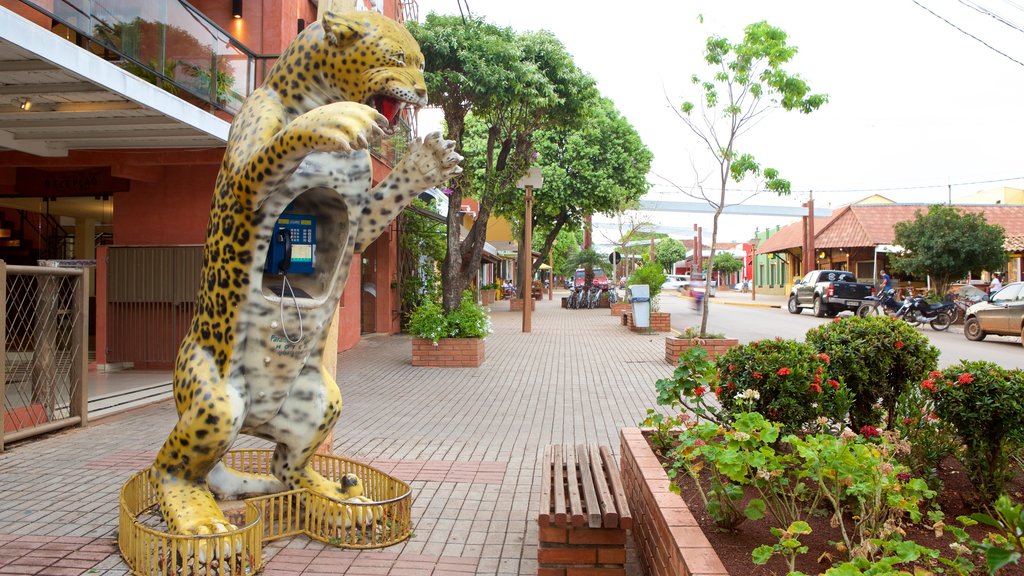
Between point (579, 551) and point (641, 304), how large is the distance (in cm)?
1536

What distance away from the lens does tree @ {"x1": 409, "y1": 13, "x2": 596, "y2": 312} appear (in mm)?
13672

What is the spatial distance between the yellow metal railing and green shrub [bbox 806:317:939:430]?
2913 millimetres

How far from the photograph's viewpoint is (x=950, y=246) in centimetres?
2181

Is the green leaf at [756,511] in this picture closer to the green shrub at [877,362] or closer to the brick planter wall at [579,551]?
the brick planter wall at [579,551]

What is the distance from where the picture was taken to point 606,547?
3.28m

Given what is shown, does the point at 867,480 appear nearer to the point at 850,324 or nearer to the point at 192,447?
the point at 850,324

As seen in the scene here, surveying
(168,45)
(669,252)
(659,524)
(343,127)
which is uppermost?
(669,252)

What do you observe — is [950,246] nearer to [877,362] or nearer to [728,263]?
[877,362]

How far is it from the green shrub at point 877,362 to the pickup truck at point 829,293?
766 inches

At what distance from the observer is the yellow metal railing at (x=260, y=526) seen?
11.1ft

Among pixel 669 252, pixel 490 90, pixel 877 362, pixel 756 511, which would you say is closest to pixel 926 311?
pixel 490 90

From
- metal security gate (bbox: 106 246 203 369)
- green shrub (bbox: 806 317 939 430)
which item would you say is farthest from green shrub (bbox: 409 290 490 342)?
green shrub (bbox: 806 317 939 430)

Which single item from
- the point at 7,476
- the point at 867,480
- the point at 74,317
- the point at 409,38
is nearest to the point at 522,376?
the point at 74,317

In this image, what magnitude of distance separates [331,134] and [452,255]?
1183 centimetres
